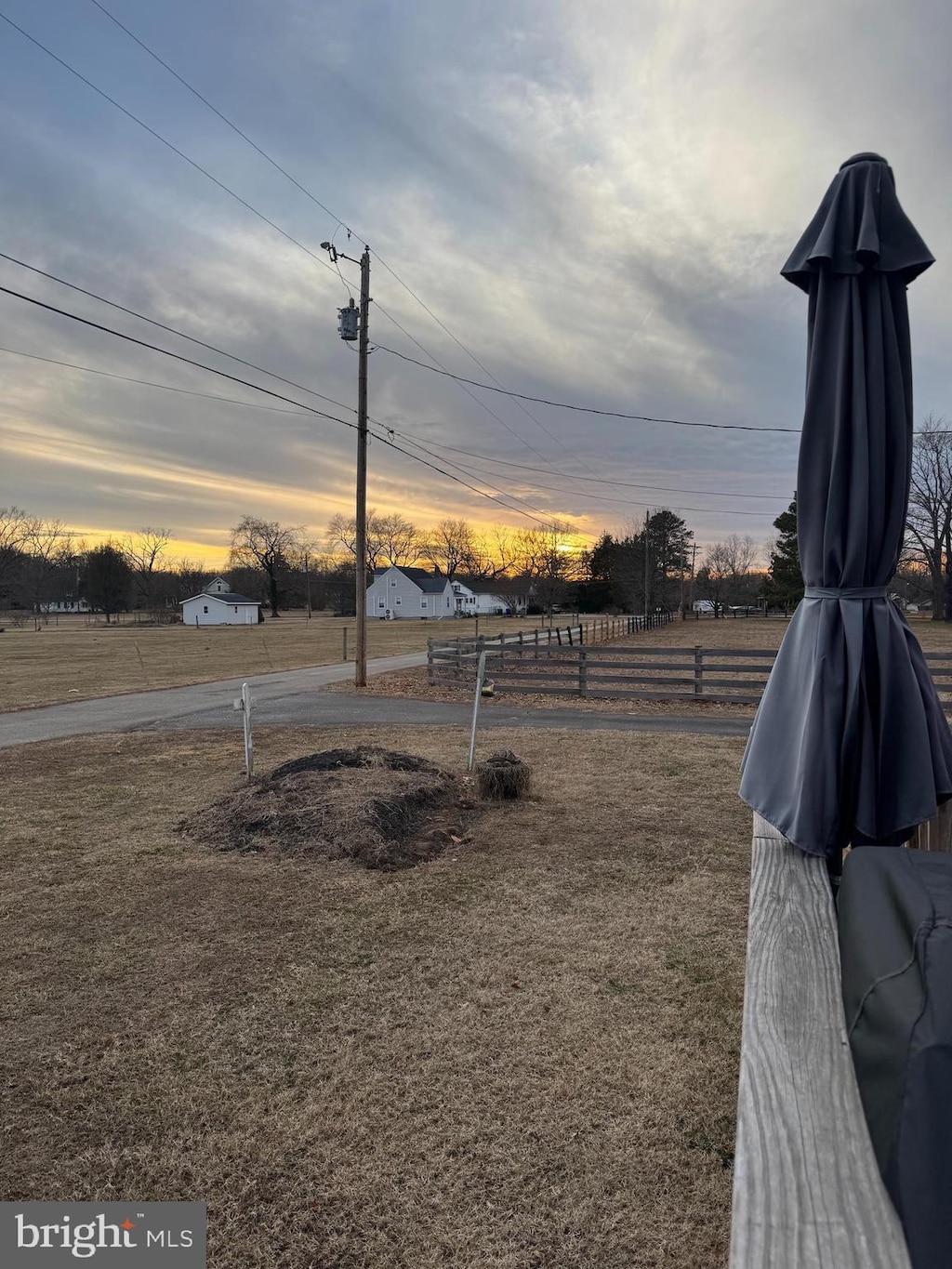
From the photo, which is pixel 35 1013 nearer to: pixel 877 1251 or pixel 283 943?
pixel 283 943

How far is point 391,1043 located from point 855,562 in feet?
8.36

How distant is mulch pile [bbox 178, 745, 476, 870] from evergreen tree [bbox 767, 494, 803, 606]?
4715 cm

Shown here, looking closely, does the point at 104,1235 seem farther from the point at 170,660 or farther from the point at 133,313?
the point at 170,660

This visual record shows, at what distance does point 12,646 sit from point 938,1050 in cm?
4114

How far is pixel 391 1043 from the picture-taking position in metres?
2.76

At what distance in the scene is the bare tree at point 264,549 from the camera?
79375 mm

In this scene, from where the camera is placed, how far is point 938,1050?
0.92 meters

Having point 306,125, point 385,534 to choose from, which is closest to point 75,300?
point 306,125

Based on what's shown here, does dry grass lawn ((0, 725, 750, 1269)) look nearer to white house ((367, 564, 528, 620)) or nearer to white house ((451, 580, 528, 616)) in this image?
white house ((367, 564, 528, 620))

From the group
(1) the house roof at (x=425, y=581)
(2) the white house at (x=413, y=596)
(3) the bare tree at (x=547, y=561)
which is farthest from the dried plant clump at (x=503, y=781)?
(1) the house roof at (x=425, y=581)

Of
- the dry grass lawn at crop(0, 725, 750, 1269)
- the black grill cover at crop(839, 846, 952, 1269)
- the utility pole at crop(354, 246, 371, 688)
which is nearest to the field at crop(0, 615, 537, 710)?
the utility pole at crop(354, 246, 371, 688)

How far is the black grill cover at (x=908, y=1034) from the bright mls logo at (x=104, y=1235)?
1.87 metres

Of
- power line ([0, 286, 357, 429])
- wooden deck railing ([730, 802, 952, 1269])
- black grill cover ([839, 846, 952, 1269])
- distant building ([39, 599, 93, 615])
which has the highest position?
power line ([0, 286, 357, 429])

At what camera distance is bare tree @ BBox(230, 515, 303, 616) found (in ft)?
260
